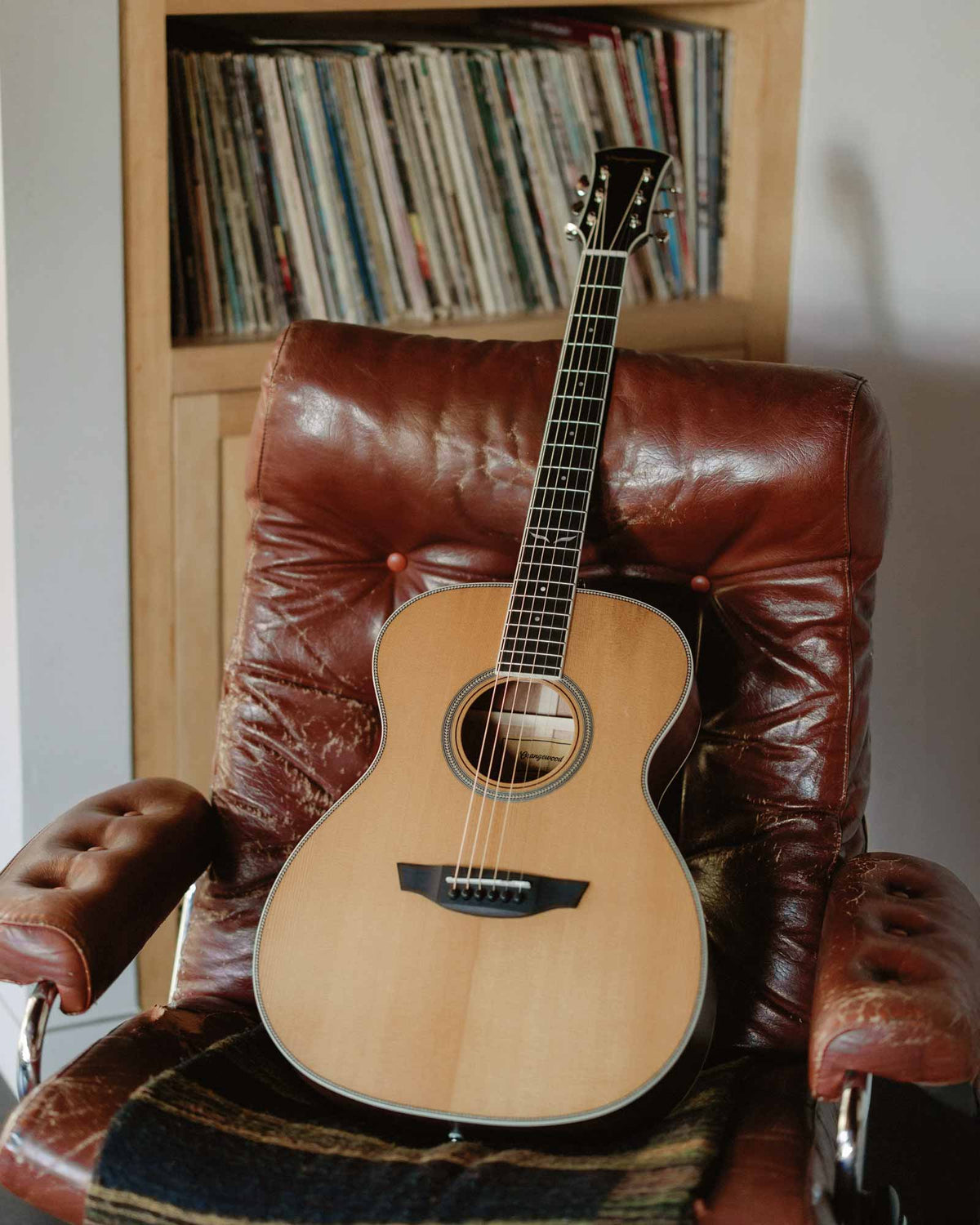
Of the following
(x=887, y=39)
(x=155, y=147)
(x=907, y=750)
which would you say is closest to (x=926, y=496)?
(x=907, y=750)

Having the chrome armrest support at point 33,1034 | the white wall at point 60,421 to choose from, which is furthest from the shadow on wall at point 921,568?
the chrome armrest support at point 33,1034

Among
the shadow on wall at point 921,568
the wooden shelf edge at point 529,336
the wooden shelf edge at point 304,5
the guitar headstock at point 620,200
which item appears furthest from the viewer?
the shadow on wall at point 921,568

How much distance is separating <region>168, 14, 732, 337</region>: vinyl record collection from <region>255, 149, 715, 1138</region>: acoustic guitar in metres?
0.59

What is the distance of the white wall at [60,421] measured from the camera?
1.68m

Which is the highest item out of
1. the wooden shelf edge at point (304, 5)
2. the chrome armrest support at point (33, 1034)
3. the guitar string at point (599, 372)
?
the wooden shelf edge at point (304, 5)

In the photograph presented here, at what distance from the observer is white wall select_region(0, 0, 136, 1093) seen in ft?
5.50

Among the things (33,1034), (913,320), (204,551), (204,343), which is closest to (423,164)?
(204,343)

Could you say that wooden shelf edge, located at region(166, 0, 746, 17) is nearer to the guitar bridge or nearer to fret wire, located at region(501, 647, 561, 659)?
fret wire, located at region(501, 647, 561, 659)

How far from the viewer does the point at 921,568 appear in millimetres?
2082

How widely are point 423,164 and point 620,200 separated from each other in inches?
19.7

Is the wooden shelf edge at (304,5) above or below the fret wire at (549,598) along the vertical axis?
above

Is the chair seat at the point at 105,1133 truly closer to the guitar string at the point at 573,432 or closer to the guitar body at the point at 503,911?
the guitar body at the point at 503,911

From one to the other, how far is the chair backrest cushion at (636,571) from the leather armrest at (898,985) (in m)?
0.17

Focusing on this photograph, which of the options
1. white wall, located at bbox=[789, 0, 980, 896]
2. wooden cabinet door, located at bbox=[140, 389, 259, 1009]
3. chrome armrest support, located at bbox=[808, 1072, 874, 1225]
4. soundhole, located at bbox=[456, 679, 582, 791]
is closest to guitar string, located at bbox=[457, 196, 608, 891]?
soundhole, located at bbox=[456, 679, 582, 791]
